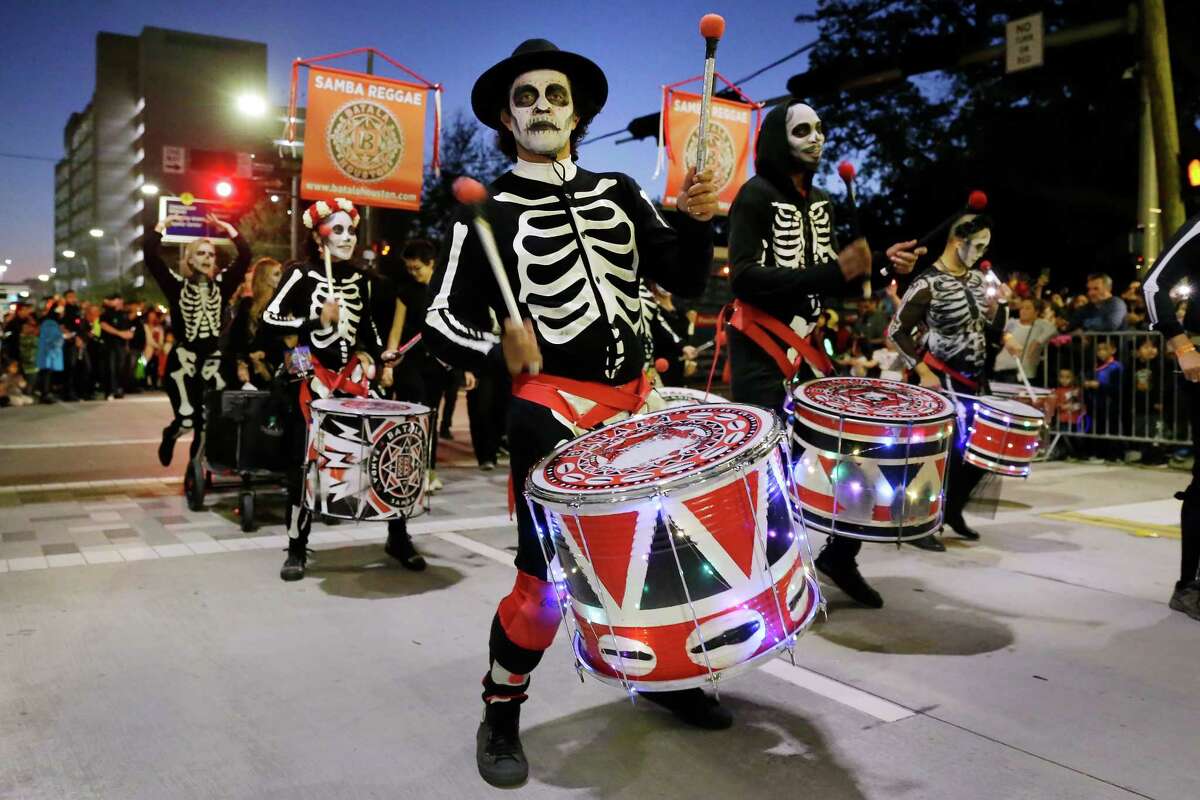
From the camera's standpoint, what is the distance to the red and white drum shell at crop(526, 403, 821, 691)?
224 centimetres

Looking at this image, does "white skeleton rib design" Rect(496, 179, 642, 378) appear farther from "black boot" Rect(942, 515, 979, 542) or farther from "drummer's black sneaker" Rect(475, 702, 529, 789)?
"black boot" Rect(942, 515, 979, 542)

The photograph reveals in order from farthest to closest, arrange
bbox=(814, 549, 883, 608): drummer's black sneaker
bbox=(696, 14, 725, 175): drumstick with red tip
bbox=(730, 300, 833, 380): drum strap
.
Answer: bbox=(814, 549, 883, 608): drummer's black sneaker < bbox=(730, 300, 833, 380): drum strap < bbox=(696, 14, 725, 175): drumstick with red tip

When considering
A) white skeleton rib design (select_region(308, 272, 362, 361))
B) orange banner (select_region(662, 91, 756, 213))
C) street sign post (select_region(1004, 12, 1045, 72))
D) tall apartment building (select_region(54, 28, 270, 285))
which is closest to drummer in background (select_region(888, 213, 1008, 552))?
white skeleton rib design (select_region(308, 272, 362, 361))

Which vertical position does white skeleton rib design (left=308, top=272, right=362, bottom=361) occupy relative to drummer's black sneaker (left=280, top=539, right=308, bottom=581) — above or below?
above

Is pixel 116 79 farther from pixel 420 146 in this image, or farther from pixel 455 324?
pixel 455 324

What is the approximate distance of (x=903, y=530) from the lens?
3.72 metres

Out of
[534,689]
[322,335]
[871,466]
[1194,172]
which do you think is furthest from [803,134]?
[1194,172]

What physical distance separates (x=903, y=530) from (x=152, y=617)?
3.26m

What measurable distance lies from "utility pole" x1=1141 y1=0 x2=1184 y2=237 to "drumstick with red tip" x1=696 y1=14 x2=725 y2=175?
388 inches

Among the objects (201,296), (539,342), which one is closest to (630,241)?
(539,342)

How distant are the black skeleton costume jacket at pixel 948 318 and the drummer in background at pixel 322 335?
3.05m

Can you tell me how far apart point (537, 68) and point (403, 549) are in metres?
3.26

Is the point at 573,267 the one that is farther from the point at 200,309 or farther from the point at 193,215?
the point at 193,215

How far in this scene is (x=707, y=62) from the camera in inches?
107
